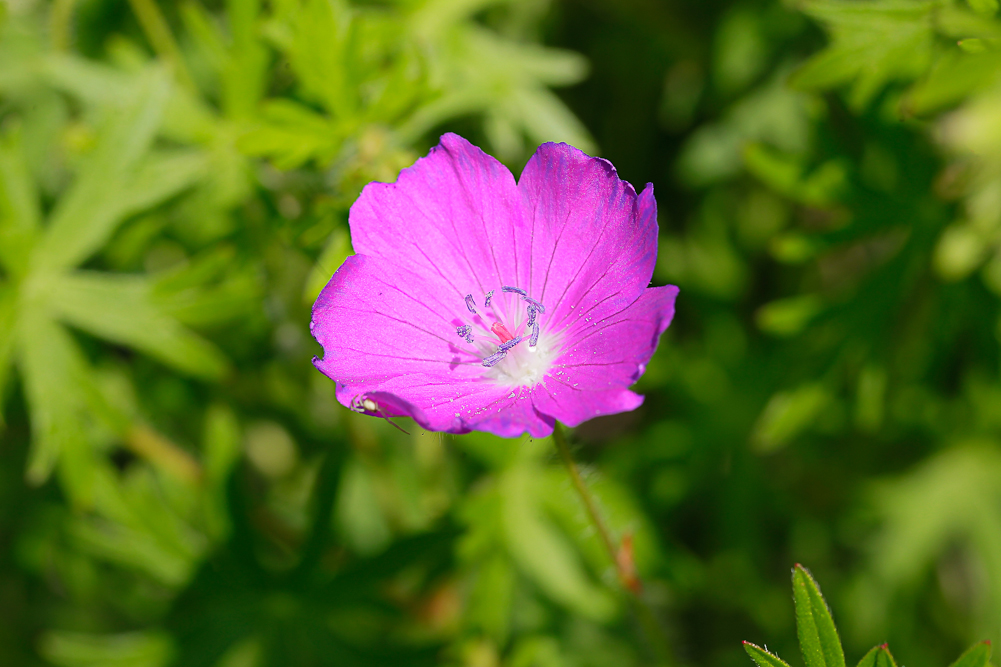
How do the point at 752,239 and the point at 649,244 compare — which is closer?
the point at 649,244

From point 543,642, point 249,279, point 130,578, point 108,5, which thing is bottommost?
point 130,578

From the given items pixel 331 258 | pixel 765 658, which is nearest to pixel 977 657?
pixel 765 658

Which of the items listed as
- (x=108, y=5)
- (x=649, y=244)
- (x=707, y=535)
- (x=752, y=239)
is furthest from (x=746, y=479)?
(x=108, y=5)

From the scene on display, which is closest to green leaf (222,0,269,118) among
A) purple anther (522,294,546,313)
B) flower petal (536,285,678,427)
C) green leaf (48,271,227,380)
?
green leaf (48,271,227,380)

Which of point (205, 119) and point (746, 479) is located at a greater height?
point (205, 119)

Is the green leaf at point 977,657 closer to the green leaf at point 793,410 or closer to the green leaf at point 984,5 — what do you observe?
the green leaf at point 793,410

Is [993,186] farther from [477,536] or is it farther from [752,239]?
[477,536]
